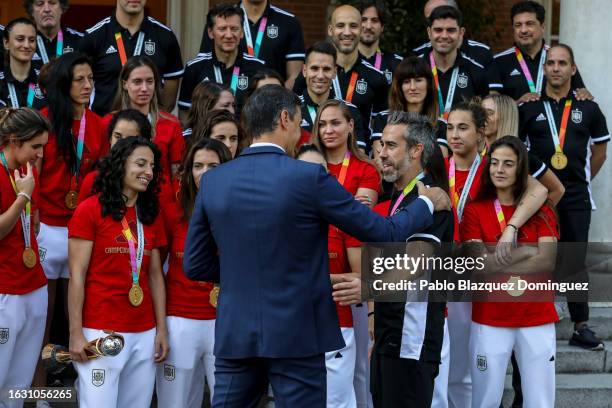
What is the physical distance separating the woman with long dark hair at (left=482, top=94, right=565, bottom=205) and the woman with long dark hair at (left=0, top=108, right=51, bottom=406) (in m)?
2.96

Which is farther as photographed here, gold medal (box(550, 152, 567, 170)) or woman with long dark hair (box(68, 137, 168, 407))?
gold medal (box(550, 152, 567, 170))

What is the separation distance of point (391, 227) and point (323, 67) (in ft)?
10.2

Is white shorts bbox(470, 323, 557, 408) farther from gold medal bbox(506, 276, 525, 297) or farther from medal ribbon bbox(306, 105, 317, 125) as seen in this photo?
medal ribbon bbox(306, 105, 317, 125)

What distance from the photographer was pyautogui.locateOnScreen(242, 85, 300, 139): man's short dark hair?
4965 mm

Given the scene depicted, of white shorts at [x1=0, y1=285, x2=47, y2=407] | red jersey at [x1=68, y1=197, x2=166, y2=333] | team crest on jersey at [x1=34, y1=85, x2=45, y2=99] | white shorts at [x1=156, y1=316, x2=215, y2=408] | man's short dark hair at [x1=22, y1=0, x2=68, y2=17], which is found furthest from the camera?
man's short dark hair at [x1=22, y1=0, x2=68, y2=17]

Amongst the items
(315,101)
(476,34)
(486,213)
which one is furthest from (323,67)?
(476,34)

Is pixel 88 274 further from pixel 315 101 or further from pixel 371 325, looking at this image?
pixel 315 101

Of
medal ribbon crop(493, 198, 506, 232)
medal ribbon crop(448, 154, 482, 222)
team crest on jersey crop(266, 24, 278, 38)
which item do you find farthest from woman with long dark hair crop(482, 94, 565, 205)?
team crest on jersey crop(266, 24, 278, 38)

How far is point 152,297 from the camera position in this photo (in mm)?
6621

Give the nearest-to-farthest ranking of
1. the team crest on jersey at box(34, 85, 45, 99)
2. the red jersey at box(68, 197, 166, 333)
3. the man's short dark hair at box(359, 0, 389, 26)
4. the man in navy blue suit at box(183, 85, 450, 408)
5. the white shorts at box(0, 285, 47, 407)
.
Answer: the man in navy blue suit at box(183, 85, 450, 408), the red jersey at box(68, 197, 166, 333), the white shorts at box(0, 285, 47, 407), the team crest on jersey at box(34, 85, 45, 99), the man's short dark hair at box(359, 0, 389, 26)

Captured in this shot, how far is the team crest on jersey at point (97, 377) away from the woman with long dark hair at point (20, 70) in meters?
2.23

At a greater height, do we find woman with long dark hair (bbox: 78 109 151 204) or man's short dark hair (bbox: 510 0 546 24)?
man's short dark hair (bbox: 510 0 546 24)

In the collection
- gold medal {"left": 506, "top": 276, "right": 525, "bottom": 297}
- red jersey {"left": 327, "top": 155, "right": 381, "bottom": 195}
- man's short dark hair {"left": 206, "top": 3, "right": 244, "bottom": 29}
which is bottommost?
gold medal {"left": 506, "top": 276, "right": 525, "bottom": 297}

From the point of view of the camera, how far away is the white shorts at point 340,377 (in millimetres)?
6641
